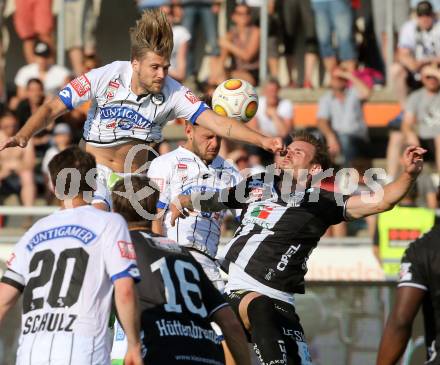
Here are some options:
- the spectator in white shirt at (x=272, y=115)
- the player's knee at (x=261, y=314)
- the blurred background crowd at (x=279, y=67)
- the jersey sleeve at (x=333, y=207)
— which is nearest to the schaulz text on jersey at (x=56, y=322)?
the player's knee at (x=261, y=314)

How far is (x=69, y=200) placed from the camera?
21.3 ft

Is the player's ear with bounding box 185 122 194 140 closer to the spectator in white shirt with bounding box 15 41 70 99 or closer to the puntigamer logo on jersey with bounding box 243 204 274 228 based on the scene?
the puntigamer logo on jersey with bounding box 243 204 274 228

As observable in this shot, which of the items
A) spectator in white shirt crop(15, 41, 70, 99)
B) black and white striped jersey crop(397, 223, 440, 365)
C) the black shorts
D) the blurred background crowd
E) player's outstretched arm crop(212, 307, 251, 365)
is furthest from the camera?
spectator in white shirt crop(15, 41, 70, 99)

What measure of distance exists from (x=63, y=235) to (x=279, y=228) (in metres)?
2.41

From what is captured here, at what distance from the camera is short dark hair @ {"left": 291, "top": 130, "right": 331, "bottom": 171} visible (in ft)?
28.1

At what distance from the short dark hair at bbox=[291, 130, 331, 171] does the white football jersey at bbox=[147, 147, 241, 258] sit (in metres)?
0.88

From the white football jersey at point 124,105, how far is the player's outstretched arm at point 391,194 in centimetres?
144

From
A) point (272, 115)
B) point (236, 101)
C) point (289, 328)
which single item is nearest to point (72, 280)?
point (289, 328)

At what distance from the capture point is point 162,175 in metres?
9.17

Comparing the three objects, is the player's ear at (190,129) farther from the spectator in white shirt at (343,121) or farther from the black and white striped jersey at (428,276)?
the spectator in white shirt at (343,121)

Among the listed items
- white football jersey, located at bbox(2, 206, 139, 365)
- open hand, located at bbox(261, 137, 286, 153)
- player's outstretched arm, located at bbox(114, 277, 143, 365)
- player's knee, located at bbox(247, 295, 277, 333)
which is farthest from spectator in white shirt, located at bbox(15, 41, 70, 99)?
player's outstretched arm, located at bbox(114, 277, 143, 365)

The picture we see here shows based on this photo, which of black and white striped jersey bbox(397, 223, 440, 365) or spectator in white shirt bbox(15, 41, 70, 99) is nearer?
black and white striped jersey bbox(397, 223, 440, 365)

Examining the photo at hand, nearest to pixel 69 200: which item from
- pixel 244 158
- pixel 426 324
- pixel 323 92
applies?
pixel 426 324

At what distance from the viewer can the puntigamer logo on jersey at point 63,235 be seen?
6312 millimetres
